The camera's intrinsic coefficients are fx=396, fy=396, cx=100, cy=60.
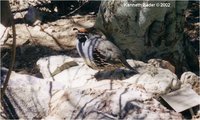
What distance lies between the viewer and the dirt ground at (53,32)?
5.02 metres

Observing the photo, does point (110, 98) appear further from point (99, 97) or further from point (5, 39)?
point (5, 39)

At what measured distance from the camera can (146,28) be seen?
445 centimetres

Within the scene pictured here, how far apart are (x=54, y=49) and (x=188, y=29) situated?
7.78 ft

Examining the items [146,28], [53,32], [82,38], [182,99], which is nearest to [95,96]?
[182,99]

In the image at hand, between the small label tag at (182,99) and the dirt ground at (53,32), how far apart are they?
61.4 inches

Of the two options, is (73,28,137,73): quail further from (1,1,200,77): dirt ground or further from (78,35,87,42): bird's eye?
(1,1,200,77): dirt ground

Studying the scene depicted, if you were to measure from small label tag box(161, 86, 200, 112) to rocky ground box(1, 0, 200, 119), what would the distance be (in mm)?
65

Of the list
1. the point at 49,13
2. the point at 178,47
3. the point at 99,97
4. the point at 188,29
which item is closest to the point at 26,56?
the point at 49,13

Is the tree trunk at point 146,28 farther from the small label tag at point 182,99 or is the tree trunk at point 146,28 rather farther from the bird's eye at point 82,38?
the small label tag at point 182,99

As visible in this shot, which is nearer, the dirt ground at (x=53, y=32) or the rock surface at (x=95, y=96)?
the rock surface at (x=95, y=96)

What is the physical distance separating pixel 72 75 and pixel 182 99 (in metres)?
1.13

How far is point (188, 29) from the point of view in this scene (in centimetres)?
638

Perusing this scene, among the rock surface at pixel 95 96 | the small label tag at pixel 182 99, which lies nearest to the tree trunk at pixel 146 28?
the rock surface at pixel 95 96

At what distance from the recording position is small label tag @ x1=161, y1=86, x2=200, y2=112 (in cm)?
351
